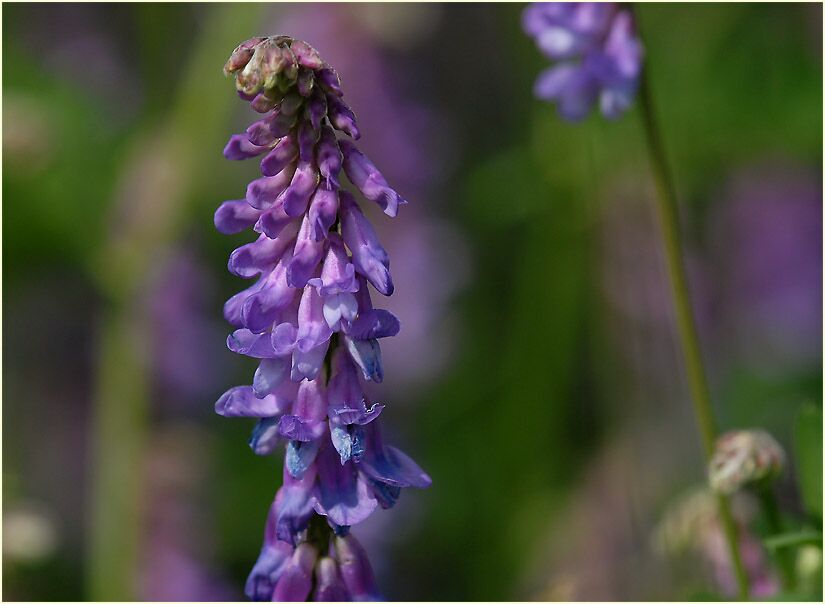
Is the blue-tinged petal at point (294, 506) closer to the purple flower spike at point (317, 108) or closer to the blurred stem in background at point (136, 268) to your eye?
the purple flower spike at point (317, 108)

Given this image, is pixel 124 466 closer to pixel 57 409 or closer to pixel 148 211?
pixel 148 211

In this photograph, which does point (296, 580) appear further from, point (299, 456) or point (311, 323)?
point (311, 323)

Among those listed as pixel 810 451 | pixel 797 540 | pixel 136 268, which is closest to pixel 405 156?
pixel 136 268

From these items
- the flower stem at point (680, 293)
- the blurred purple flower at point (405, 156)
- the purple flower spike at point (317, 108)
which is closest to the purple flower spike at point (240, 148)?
the purple flower spike at point (317, 108)

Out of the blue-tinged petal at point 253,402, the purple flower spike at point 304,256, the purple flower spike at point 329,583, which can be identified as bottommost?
the purple flower spike at point 329,583

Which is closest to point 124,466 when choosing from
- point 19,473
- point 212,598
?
point 212,598

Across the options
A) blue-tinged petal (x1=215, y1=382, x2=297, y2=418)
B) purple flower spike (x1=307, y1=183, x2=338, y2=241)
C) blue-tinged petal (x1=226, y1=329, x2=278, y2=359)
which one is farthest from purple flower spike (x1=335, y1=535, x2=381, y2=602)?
purple flower spike (x1=307, y1=183, x2=338, y2=241)
